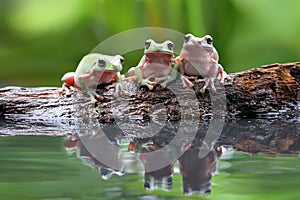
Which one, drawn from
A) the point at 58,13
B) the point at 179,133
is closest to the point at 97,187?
the point at 179,133

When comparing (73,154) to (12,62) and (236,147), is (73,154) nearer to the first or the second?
(236,147)

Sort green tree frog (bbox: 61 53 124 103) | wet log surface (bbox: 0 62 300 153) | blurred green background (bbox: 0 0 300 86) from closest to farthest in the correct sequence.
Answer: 1. wet log surface (bbox: 0 62 300 153)
2. green tree frog (bbox: 61 53 124 103)
3. blurred green background (bbox: 0 0 300 86)

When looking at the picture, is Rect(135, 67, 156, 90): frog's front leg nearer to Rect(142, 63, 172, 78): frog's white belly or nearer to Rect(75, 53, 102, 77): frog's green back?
Rect(142, 63, 172, 78): frog's white belly

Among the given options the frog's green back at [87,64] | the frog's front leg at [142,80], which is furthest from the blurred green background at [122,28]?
the frog's front leg at [142,80]

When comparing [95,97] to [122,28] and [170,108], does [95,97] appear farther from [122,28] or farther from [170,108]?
[122,28]

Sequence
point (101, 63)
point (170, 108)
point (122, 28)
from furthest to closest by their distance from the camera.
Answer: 1. point (122, 28)
2. point (101, 63)
3. point (170, 108)

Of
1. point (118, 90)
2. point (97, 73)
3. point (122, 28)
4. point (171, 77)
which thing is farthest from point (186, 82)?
point (122, 28)

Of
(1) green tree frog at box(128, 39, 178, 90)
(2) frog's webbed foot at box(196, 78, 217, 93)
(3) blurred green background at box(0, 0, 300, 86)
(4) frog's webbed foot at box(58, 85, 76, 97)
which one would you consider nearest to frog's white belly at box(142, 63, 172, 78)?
(1) green tree frog at box(128, 39, 178, 90)
